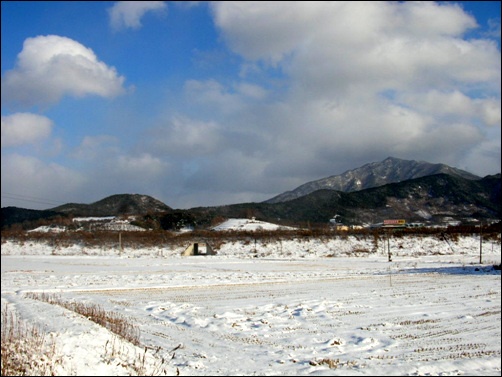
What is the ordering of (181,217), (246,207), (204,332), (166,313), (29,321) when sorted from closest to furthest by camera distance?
(29,321) < (204,332) < (166,313) < (181,217) < (246,207)

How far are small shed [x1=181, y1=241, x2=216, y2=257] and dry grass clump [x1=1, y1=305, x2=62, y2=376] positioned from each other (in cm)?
4981

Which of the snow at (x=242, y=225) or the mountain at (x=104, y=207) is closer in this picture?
the mountain at (x=104, y=207)

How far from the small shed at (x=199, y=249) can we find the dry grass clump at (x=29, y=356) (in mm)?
49809

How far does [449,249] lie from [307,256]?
19063 millimetres

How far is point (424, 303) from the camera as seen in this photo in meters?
17.4

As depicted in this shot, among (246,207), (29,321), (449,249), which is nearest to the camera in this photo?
(29,321)

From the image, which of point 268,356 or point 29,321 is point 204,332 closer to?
point 268,356

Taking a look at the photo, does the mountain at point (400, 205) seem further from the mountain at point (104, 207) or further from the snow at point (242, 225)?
the mountain at point (104, 207)

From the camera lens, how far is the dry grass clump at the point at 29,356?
705 centimetres

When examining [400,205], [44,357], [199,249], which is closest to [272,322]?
[44,357]

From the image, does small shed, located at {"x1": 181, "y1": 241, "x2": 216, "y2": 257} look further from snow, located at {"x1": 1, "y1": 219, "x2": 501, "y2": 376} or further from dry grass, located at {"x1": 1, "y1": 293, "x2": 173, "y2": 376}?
dry grass, located at {"x1": 1, "y1": 293, "x2": 173, "y2": 376}

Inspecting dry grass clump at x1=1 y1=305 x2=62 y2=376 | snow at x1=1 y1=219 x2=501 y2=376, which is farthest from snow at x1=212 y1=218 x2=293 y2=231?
dry grass clump at x1=1 y1=305 x2=62 y2=376

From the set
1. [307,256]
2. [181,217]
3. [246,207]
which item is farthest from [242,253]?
[246,207]

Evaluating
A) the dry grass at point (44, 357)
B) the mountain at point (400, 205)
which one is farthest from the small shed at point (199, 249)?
the dry grass at point (44, 357)
